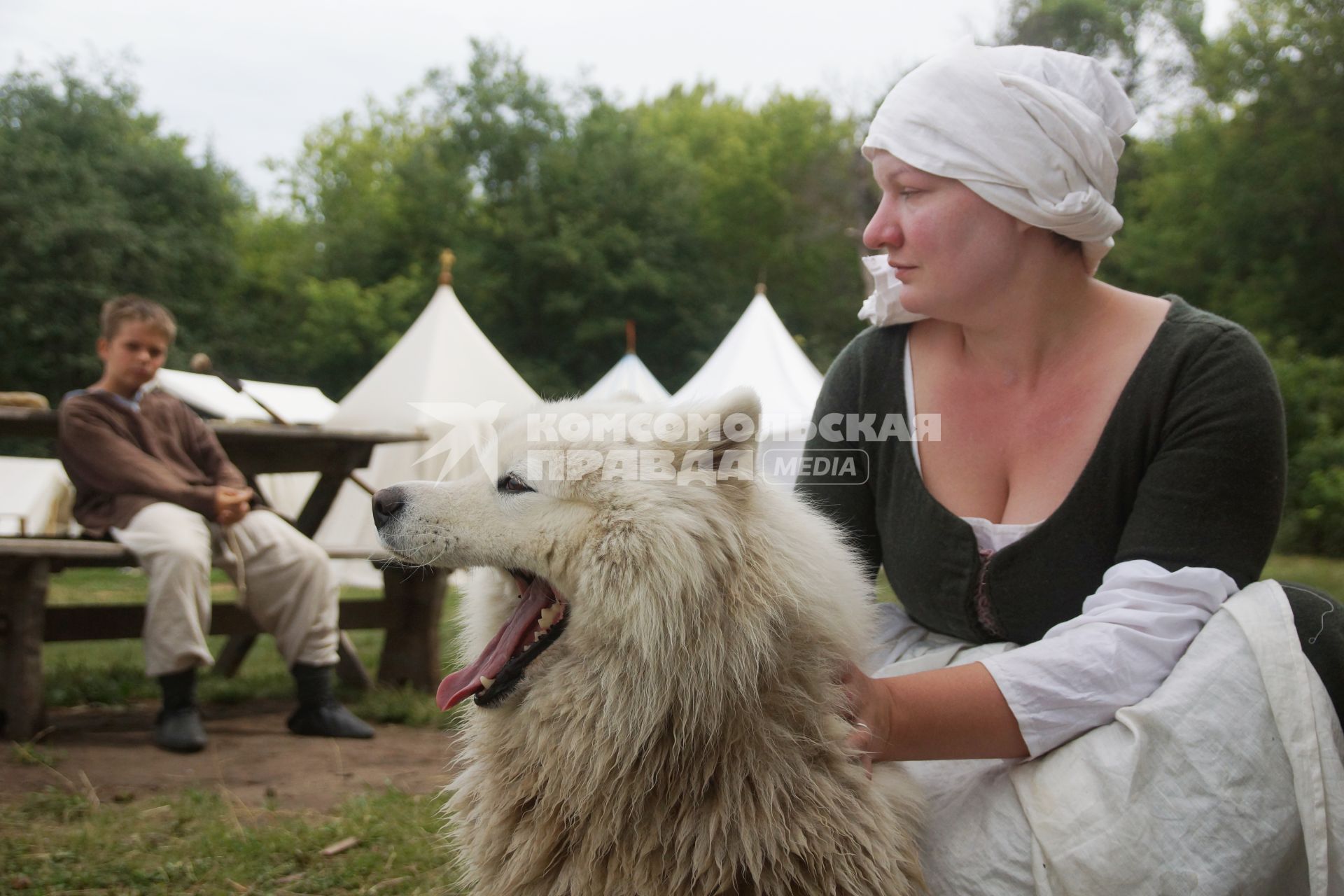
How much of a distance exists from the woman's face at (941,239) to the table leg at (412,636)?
3640mm

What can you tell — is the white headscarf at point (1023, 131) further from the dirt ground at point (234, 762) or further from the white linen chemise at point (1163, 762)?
the dirt ground at point (234, 762)

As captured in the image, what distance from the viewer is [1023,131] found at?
181 centimetres

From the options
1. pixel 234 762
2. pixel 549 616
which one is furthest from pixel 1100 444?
pixel 234 762

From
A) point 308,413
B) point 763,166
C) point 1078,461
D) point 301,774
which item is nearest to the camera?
point 1078,461

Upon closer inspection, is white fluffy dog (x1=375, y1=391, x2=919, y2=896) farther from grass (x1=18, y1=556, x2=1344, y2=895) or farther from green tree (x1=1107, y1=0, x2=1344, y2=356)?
green tree (x1=1107, y1=0, x2=1344, y2=356)

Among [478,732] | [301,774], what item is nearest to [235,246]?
[301,774]

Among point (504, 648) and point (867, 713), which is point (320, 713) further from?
point (867, 713)

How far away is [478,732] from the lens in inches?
69.3

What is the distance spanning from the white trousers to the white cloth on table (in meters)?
3.30

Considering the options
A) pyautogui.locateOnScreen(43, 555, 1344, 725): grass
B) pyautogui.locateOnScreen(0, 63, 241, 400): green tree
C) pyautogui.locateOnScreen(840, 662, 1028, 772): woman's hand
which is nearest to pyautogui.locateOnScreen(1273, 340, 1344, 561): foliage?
pyautogui.locateOnScreen(43, 555, 1344, 725): grass

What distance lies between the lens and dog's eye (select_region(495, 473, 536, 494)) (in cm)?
173

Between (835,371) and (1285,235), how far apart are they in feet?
71.5

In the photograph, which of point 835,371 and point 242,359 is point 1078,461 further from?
point 242,359

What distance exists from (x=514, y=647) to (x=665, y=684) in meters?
0.30
